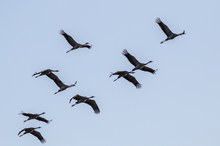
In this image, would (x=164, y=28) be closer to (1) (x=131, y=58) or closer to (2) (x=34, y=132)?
(1) (x=131, y=58)

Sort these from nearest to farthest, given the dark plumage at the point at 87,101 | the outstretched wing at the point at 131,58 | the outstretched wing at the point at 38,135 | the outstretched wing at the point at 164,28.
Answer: the outstretched wing at the point at 164,28, the outstretched wing at the point at 131,58, the dark plumage at the point at 87,101, the outstretched wing at the point at 38,135

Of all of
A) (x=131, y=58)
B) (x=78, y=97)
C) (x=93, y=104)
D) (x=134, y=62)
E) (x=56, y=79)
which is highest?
(x=56, y=79)

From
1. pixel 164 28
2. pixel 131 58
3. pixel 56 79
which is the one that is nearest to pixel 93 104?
pixel 56 79

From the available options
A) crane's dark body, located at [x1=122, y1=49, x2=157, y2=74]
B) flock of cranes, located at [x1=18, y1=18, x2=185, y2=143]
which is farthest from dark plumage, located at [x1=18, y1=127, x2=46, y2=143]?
crane's dark body, located at [x1=122, y1=49, x2=157, y2=74]

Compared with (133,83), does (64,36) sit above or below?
above

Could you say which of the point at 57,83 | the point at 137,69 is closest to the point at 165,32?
A: the point at 137,69

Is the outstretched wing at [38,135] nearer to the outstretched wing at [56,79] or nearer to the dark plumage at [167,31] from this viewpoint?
the outstretched wing at [56,79]

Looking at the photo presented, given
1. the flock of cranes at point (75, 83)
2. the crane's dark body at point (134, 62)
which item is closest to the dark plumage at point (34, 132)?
the flock of cranes at point (75, 83)

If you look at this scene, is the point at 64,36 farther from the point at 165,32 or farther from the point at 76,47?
the point at 165,32

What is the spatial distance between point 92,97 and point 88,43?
573 centimetres

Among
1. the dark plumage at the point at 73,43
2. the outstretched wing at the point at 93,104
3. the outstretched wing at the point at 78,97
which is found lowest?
the outstretched wing at the point at 93,104

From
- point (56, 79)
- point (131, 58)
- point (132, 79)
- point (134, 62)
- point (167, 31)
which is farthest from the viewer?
point (56, 79)

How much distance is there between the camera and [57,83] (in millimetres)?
116688

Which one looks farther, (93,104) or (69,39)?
(93,104)
